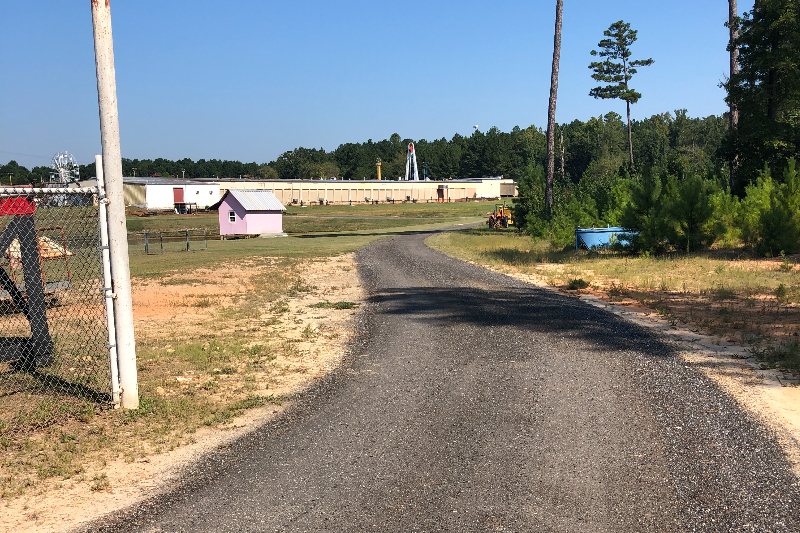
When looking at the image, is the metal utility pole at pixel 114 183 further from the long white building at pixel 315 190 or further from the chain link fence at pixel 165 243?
the long white building at pixel 315 190

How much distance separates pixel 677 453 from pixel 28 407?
22.4 feet

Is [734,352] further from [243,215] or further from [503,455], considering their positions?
[243,215]

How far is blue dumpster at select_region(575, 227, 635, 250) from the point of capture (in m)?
25.6

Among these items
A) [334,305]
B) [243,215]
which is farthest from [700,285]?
[243,215]

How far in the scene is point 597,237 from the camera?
2605cm

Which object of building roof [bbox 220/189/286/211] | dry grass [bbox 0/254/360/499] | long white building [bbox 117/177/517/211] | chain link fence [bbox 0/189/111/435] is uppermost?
long white building [bbox 117/177/517/211]

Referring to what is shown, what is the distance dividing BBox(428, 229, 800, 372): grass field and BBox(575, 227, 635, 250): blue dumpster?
2.60 ft

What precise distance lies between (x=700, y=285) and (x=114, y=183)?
13971 mm

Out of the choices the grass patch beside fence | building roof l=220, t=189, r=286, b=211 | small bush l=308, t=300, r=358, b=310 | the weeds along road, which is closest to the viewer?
the weeds along road

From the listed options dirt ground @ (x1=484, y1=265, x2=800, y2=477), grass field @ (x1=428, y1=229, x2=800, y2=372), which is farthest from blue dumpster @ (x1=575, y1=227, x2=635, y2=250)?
dirt ground @ (x1=484, y1=265, x2=800, y2=477)

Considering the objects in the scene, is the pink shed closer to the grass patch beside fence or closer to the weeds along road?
the grass patch beside fence

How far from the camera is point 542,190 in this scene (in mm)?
36188

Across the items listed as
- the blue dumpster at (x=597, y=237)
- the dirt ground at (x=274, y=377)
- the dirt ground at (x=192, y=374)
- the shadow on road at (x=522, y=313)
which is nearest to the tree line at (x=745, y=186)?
the blue dumpster at (x=597, y=237)

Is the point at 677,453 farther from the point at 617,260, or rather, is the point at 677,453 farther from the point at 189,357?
the point at 617,260
